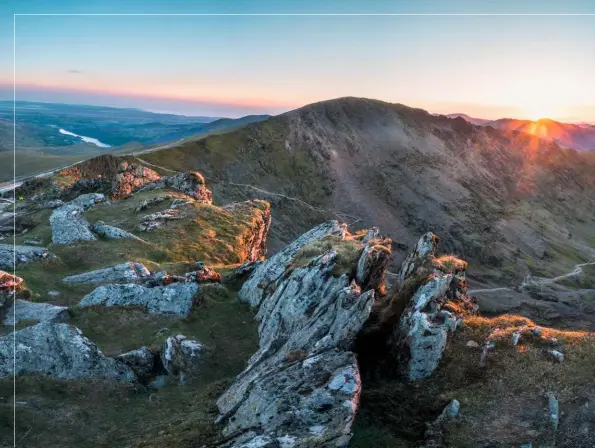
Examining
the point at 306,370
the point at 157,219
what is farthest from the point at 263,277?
the point at 157,219

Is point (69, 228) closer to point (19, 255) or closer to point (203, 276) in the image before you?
point (19, 255)

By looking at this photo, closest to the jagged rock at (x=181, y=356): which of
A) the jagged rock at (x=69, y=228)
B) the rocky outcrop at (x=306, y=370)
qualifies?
the rocky outcrop at (x=306, y=370)

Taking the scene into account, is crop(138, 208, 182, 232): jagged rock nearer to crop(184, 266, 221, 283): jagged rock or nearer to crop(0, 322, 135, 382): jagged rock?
crop(184, 266, 221, 283): jagged rock

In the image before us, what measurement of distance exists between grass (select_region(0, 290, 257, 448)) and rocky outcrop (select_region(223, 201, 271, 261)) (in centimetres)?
2431

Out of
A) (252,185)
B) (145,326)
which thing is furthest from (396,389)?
(252,185)

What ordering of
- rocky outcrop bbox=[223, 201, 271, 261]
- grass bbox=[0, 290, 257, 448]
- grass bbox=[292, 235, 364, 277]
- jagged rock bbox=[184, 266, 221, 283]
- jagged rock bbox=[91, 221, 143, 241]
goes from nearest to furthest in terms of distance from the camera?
1. grass bbox=[0, 290, 257, 448]
2. grass bbox=[292, 235, 364, 277]
3. jagged rock bbox=[184, 266, 221, 283]
4. jagged rock bbox=[91, 221, 143, 241]
5. rocky outcrop bbox=[223, 201, 271, 261]

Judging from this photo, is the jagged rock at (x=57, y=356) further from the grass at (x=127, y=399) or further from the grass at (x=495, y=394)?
the grass at (x=495, y=394)

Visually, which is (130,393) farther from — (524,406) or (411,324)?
(524,406)

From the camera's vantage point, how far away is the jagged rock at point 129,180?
71.6 m

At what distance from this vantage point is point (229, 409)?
19.2 metres

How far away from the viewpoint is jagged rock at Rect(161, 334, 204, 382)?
1018 inches

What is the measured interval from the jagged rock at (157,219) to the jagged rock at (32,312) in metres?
20.9

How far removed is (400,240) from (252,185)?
211 ft

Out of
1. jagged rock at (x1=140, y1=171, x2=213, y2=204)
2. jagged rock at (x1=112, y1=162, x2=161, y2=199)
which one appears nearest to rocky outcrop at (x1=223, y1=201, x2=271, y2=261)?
jagged rock at (x1=140, y1=171, x2=213, y2=204)
